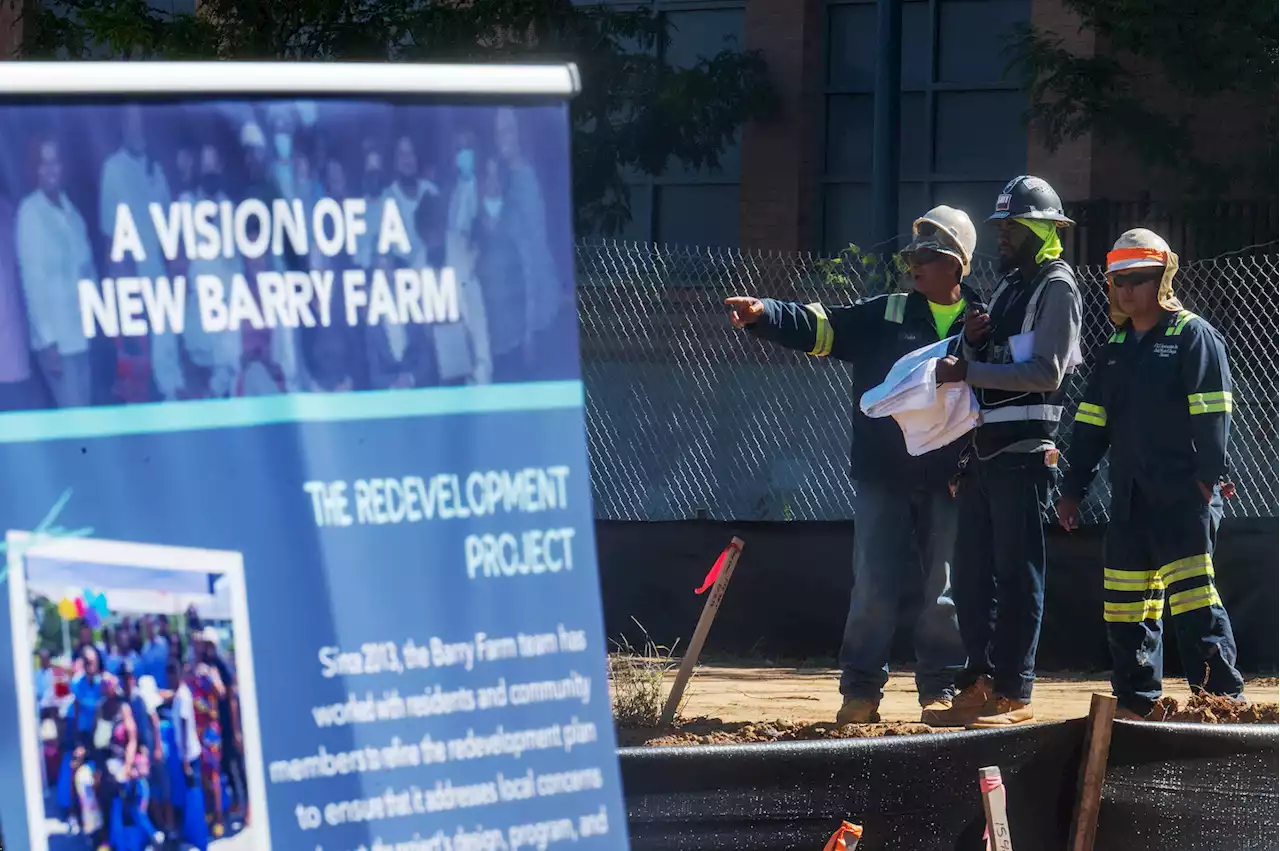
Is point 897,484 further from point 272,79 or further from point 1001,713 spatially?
point 272,79

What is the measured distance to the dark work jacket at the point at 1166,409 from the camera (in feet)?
20.8

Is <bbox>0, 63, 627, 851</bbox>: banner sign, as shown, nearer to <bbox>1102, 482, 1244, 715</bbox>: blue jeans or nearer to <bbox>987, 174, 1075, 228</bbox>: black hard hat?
<bbox>987, 174, 1075, 228</bbox>: black hard hat

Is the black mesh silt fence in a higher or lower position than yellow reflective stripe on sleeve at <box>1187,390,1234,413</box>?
lower

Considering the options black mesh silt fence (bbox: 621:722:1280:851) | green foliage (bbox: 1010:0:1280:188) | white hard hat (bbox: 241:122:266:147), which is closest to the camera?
white hard hat (bbox: 241:122:266:147)

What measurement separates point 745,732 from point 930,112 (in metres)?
9.53

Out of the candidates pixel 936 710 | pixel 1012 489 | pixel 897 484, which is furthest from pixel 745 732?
pixel 1012 489

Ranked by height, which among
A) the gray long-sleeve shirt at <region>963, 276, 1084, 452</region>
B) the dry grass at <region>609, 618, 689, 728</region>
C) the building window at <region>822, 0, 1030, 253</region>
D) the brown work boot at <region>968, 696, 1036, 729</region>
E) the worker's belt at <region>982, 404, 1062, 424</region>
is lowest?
the dry grass at <region>609, 618, 689, 728</region>

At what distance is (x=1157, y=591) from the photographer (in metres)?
6.62

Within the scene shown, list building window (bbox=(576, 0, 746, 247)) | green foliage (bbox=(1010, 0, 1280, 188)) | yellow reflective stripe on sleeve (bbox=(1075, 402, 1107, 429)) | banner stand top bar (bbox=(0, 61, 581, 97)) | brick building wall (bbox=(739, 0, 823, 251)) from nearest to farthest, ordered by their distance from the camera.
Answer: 1. banner stand top bar (bbox=(0, 61, 581, 97))
2. yellow reflective stripe on sleeve (bbox=(1075, 402, 1107, 429))
3. green foliage (bbox=(1010, 0, 1280, 188))
4. brick building wall (bbox=(739, 0, 823, 251))
5. building window (bbox=(576, 0, 746, 247))

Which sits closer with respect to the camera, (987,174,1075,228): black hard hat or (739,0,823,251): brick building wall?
(987,174,1075,228): black hard hat

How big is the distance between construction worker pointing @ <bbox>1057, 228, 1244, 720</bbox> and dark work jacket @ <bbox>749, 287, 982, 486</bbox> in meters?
0.62

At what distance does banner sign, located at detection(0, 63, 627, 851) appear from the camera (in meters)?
2.38

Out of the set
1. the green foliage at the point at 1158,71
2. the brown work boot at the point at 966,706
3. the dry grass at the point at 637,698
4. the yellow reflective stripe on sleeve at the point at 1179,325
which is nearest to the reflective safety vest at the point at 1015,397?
the yellow reflective stripe on sleeve at the point at 1179,325

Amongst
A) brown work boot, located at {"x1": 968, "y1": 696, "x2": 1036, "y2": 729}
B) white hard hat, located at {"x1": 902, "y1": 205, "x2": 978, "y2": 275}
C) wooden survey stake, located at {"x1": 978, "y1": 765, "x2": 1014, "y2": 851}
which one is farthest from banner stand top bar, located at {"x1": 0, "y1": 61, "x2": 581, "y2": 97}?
brown work boot, located at {"x1": 968, "y1": 696, "x2": 1036, "y2": 729}
